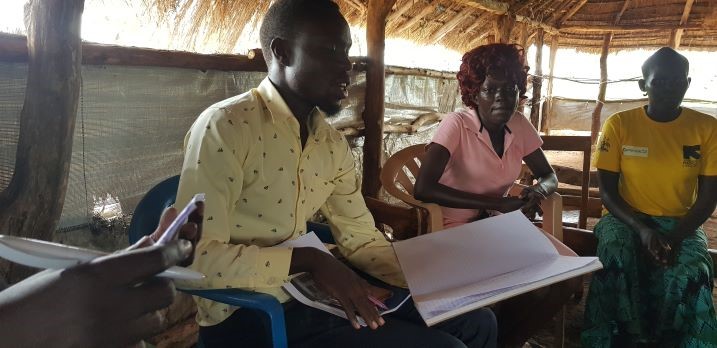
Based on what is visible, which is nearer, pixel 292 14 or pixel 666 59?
pixel 292 14

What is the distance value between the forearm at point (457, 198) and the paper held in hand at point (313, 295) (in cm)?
75

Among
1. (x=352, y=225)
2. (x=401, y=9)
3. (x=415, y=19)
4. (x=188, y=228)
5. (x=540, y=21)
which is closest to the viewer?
(x=188, y=228)

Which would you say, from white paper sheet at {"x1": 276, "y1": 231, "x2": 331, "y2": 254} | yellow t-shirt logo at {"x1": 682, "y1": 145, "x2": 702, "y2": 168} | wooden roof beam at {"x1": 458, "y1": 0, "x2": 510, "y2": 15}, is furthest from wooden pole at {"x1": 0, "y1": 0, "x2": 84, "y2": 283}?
wooden roof beam at {"x1": 458, "y1": 0, "x2": 510, "y2": 15}

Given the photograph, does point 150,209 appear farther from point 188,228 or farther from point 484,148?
point 484,148

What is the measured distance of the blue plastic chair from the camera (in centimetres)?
108

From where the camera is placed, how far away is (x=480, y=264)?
4.42 ft

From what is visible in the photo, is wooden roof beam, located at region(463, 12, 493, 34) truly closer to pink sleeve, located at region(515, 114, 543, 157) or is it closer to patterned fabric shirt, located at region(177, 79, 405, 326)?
pink sleeve, located at region(515, 114, 543, 157)

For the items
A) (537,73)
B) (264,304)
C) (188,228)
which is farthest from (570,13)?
(188,228)

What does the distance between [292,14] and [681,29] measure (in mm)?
7763

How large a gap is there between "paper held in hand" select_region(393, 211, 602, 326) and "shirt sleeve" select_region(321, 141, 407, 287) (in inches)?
3.7

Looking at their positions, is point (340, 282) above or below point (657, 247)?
above

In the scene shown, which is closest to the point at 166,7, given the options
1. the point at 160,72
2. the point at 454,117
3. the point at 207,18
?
the point at 207,18

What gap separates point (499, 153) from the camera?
2.17 m

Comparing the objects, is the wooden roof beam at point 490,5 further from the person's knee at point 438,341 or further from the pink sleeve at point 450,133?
the person's knee at point 438,341
